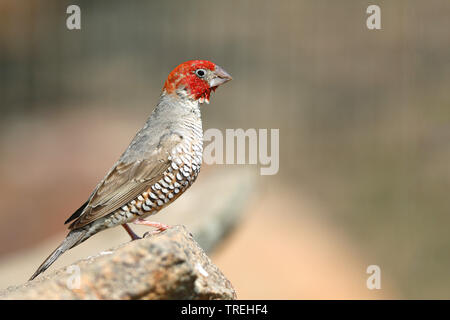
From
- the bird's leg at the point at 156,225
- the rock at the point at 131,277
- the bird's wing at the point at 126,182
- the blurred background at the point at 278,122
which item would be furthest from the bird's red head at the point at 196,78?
the blurred background at the point at 278,122

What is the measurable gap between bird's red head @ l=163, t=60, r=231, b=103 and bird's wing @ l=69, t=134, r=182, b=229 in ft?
1.14

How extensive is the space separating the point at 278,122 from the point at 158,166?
10.5m

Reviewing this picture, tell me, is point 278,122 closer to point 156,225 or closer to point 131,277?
point 156,225

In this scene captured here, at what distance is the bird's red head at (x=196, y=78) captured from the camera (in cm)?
418

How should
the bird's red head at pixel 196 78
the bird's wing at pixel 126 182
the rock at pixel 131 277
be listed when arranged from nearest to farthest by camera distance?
1. the rock at pixel 131 277
2. the bird's wing at pixel 126 182
3. the bird's red head at pixel 196 78

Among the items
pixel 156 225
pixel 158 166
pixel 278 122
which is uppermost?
pixel 158 166

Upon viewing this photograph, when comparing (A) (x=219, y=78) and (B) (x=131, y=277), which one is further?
(A) (x=219, y=78)

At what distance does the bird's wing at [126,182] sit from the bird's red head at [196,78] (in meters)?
0.35

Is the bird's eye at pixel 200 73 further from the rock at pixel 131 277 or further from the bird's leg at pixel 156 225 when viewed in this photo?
the rock at pixel 131 277

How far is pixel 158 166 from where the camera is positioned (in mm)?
4105

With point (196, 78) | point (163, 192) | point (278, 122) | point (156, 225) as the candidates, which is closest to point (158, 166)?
point (163, 192)
